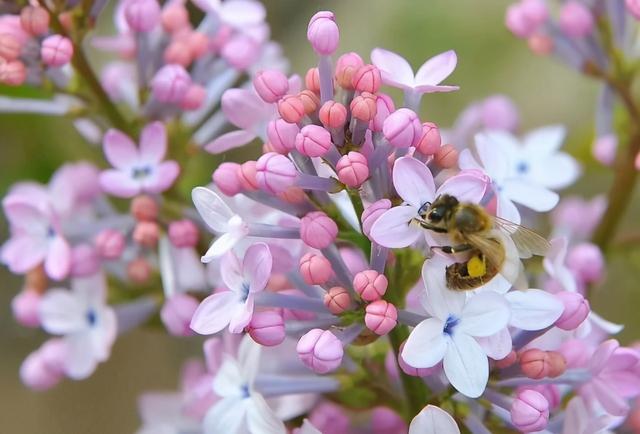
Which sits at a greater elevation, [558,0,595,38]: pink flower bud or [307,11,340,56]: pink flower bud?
[307,11,340,56]: pink flower bud

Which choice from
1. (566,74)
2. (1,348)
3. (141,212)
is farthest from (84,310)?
(566,74)

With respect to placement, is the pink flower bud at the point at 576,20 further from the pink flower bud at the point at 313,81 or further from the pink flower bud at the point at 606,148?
the pink flower bud at the point at 313,81

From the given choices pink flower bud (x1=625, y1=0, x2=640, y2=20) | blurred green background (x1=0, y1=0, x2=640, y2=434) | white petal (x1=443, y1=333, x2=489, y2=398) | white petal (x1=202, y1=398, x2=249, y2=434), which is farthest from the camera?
blurred green background (x1=0, y1=0, x2=640, y2=434)

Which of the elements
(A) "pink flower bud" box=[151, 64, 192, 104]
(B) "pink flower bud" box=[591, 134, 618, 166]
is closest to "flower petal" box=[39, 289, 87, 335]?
(A) "pink flower bud" box=[151, 64, 192, 104]

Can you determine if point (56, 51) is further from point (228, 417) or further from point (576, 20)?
point (576, 20)

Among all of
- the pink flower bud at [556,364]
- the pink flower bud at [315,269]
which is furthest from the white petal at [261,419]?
the pink flower bud at [556,364]

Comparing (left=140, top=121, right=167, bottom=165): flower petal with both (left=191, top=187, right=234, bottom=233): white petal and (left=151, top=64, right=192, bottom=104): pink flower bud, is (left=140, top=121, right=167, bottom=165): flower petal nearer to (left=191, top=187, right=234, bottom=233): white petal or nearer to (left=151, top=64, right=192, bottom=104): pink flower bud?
(left=151, top=64, right=192, bottom=104): pink flower bud
